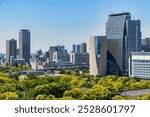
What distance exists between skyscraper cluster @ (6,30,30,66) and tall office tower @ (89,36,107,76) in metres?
6.16

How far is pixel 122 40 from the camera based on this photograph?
11297 millimetres

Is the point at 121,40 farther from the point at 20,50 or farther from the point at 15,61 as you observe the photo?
the point at 20,50

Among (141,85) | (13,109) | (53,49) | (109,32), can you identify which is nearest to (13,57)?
(53,49)

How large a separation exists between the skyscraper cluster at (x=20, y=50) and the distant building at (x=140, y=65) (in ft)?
22.4

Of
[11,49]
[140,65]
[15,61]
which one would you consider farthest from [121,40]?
[11,49]

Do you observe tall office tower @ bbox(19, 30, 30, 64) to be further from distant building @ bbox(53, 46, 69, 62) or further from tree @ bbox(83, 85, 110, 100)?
tree @ bbox(83, 85, 110, 100)

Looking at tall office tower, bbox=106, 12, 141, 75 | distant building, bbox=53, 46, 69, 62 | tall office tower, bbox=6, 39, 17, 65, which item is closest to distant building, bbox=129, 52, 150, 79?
tall office tower, bbox=106, 12, 141, 75

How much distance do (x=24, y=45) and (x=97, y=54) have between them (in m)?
6.99

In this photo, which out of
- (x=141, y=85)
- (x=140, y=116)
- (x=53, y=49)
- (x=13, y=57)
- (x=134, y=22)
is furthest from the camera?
(x=53, y=49)

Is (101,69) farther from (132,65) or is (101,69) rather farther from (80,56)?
(80,56)

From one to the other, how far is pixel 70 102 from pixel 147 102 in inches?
8.0

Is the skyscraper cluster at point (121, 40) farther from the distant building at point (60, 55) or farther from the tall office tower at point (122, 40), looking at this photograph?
the distant building at point (60, 55)

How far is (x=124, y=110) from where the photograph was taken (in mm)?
835

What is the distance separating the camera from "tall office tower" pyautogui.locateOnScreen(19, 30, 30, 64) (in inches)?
620
